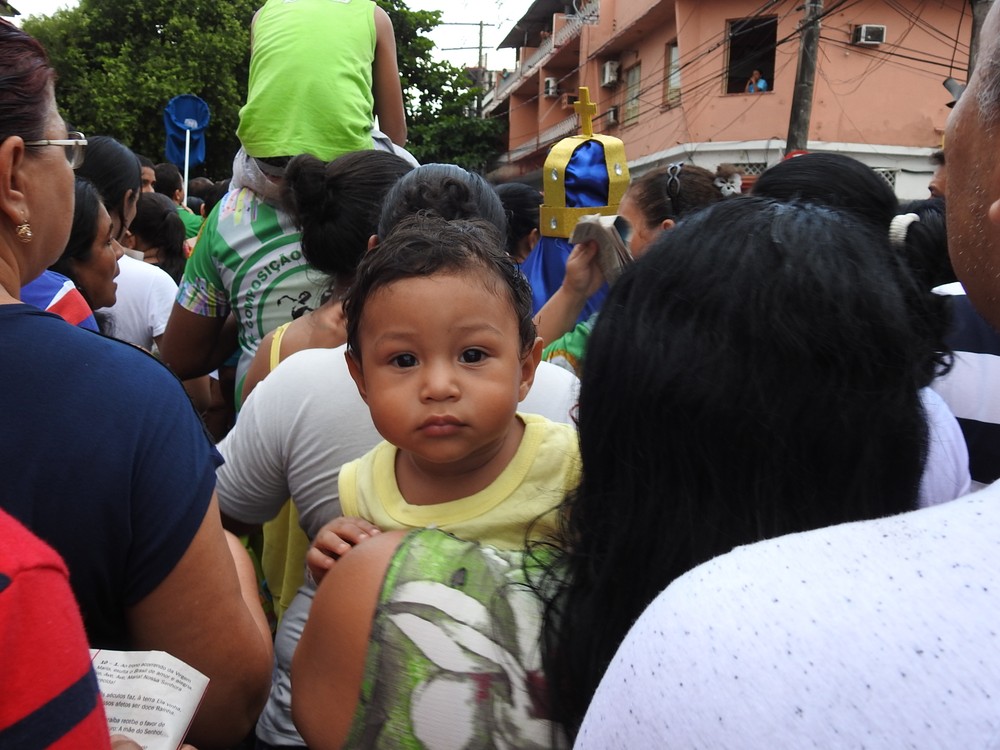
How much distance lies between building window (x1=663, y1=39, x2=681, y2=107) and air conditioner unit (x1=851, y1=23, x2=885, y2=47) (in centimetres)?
422

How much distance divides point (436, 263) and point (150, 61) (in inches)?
1029

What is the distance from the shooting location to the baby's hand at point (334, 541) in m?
1.56

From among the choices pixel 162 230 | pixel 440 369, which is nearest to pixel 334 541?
pixel 440 369

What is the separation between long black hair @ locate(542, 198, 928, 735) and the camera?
1.03 metres

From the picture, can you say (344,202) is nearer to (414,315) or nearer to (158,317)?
(414,315)

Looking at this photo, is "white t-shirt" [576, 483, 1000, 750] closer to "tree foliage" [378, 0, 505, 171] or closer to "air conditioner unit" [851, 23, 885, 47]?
"air conditioner unit" [851, 23, 885, 47]

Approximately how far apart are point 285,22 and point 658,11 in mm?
22508

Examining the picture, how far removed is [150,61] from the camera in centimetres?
2475

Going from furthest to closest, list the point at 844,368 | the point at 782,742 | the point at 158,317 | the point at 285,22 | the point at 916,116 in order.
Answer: the point at 916,116 < the point at 158,317 < the point at 285,22 < the point at 844,368 < the point at 782,742

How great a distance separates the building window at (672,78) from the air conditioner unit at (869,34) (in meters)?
4.22

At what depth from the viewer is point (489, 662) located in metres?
1.11

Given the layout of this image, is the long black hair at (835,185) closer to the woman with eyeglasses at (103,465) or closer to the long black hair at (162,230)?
the woman with eyeglasses at (103,465)

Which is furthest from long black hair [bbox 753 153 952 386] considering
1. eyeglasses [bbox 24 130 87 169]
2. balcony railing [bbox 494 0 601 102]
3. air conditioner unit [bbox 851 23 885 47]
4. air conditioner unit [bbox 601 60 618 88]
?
balcony railing [bbox 494 0 601 102]

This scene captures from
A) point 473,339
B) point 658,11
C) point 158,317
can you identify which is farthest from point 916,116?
point 473,339
